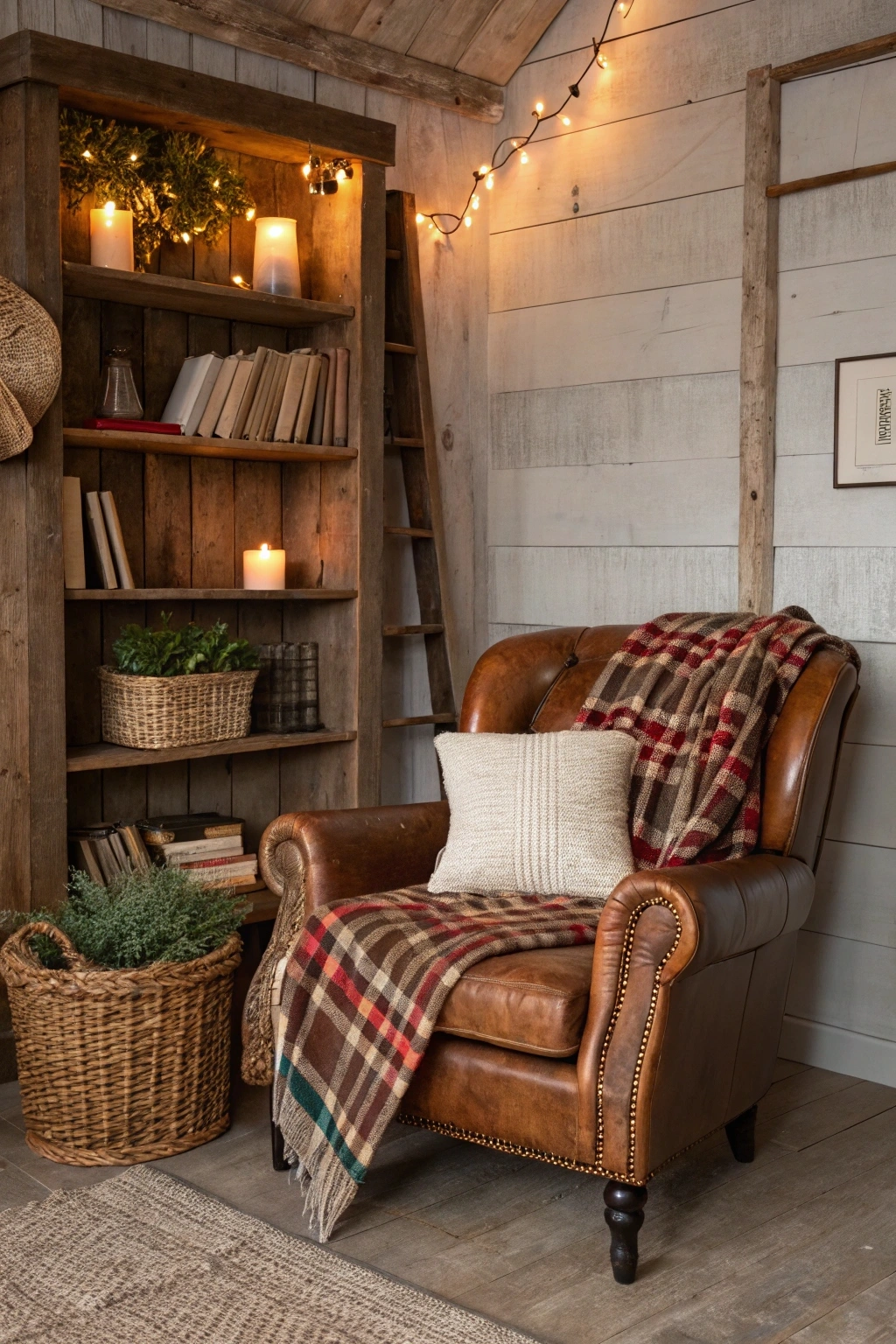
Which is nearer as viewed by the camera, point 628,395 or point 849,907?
point 849,907

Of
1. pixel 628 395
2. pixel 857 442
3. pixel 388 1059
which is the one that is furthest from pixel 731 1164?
pixel 628 395

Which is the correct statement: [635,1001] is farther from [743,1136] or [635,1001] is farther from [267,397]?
[267,397]

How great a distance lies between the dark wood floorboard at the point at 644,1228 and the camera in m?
2.11

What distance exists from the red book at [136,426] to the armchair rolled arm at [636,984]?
63.5 inches

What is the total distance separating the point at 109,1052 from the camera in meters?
2.59

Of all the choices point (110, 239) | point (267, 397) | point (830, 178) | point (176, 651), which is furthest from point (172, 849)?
point (830, 178)

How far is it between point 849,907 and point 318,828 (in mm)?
1332

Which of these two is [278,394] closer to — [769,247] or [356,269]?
[356,269]

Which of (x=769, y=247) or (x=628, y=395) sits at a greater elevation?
(x=769, y=247)

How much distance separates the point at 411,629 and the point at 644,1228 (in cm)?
177

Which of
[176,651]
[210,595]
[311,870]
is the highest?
[210,595]

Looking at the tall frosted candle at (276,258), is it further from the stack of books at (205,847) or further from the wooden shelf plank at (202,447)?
the stack of books at (205,847)

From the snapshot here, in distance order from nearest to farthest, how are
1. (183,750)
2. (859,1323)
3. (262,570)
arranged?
(859,1323)
(183,750)
(262,570)

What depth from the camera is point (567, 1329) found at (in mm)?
2064
